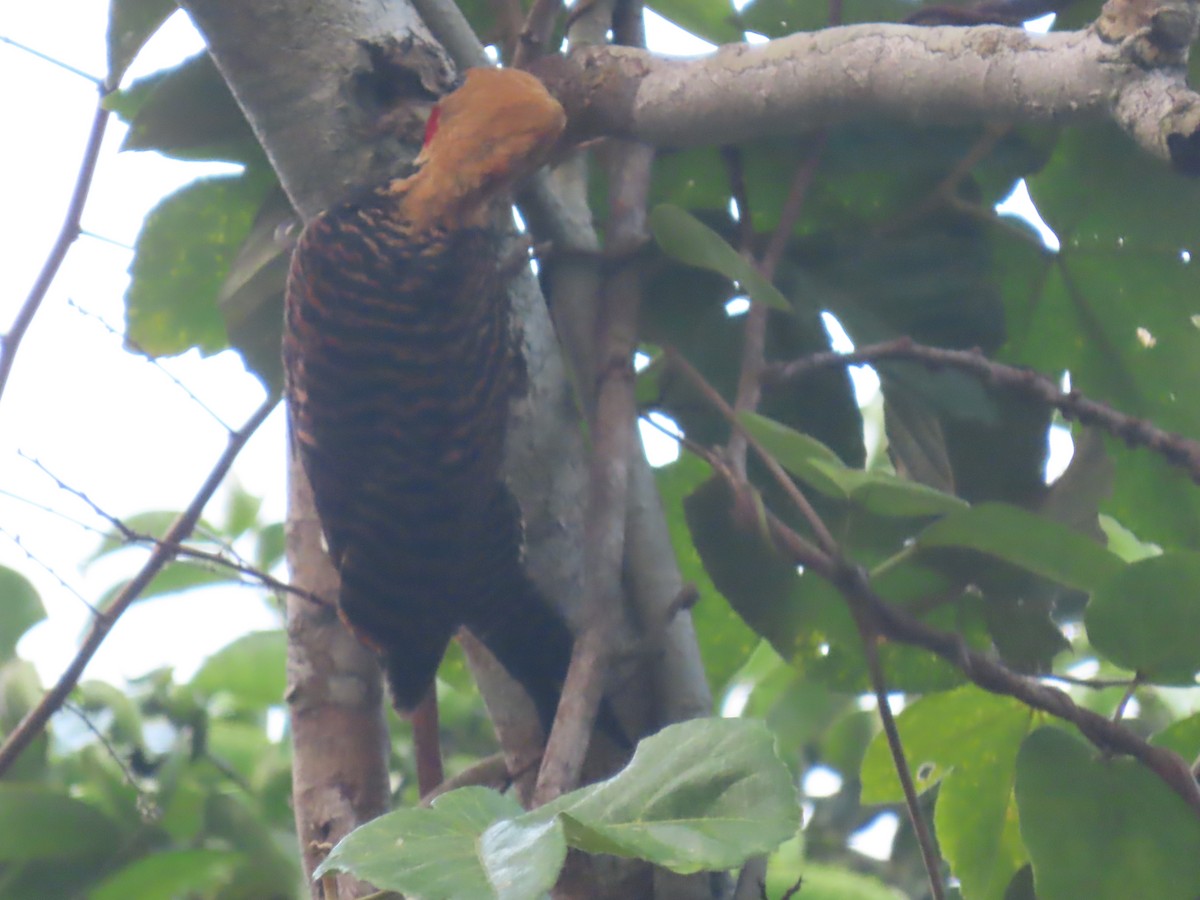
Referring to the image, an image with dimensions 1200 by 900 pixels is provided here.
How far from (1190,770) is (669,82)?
56 centimetres

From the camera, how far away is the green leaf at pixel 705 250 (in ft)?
2.63

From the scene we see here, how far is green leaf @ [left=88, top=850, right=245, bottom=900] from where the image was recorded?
2.75 ft

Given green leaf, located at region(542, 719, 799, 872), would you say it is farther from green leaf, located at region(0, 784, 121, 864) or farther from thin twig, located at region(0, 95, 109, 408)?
thin twig, located at region(0, 95, 109, 408)

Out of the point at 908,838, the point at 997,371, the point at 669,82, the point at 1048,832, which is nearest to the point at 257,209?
the point at 669,82

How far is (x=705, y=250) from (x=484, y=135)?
0.54 ft

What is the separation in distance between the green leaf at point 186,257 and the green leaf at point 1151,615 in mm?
732

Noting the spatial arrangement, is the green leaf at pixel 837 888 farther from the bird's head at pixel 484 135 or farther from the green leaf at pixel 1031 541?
the bird's head at pixel 484 135

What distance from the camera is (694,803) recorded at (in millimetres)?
479

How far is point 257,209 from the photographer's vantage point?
1051mm

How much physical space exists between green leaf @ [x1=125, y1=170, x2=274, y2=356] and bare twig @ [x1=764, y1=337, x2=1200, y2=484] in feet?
1.62

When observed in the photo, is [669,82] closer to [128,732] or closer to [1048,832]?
[1048,832]

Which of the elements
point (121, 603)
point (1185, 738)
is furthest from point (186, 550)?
point (1185, 738)

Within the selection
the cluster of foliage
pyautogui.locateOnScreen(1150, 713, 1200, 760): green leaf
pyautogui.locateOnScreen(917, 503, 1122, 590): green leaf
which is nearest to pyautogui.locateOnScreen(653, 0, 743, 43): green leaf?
the cluster of foliage

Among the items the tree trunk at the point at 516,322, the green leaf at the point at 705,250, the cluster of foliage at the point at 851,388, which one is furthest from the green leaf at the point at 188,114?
the green leaf at the point at 705,250
